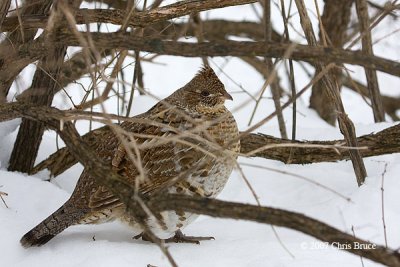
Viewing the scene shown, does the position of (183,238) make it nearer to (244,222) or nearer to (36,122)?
(244,222)

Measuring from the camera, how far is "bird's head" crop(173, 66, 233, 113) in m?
4.57

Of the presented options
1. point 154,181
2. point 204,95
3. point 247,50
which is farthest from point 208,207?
point 204,95

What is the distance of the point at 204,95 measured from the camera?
458 cm

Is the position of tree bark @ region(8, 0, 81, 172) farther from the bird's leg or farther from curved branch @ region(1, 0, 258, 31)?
the bird's leg

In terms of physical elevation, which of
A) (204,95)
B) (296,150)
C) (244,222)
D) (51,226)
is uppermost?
(204,95)

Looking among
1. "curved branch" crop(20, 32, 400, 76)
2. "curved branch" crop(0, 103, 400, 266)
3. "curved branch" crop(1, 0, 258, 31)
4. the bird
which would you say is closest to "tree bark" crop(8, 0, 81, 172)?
"curved branch" crop(1, 0, 258, 31)

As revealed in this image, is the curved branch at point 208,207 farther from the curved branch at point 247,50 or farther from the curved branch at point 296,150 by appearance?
the curved branch at point 296,150

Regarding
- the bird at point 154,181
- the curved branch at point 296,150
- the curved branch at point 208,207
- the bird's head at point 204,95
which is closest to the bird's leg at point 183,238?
the bird at point 154,181

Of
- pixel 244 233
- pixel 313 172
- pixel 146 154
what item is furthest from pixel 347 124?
pixel 146 154

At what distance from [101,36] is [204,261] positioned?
1.32 meters

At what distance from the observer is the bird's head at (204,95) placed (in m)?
4.57

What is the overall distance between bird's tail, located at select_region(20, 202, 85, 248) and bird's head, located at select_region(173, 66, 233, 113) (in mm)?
966

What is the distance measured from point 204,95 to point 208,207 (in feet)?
6.08

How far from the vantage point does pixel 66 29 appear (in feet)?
11.0
